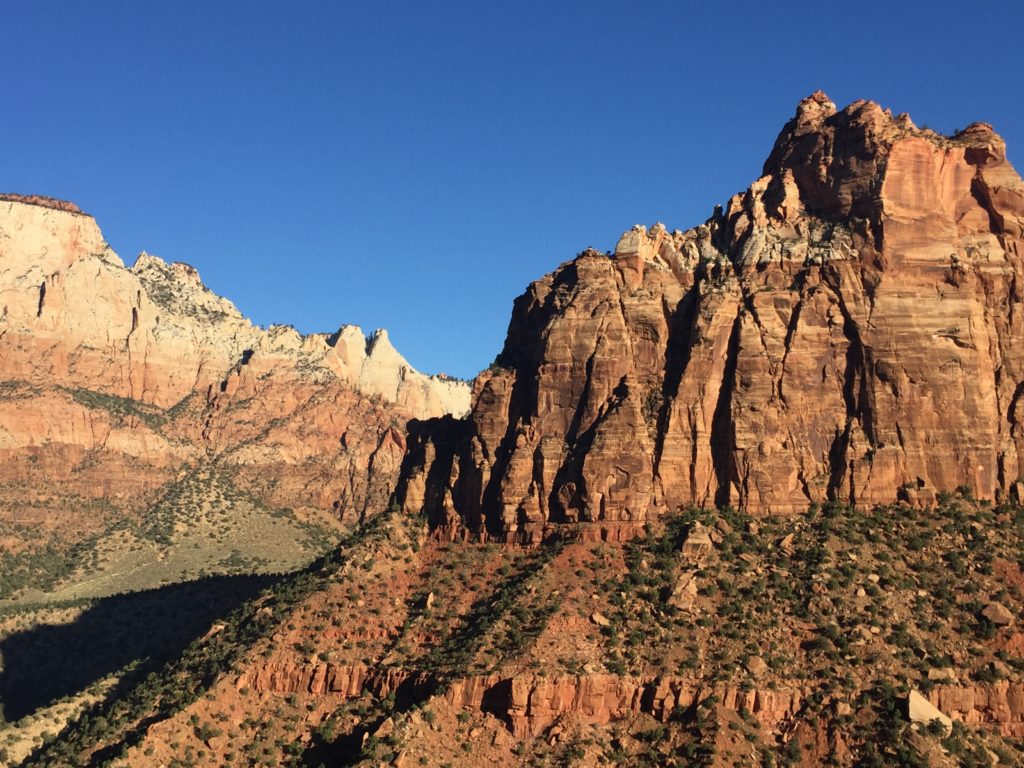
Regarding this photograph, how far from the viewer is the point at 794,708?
82.3 metres

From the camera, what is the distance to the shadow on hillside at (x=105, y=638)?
456 ft

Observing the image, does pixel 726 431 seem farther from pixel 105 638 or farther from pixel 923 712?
pixel 105 638

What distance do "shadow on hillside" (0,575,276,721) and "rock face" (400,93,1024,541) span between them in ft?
155

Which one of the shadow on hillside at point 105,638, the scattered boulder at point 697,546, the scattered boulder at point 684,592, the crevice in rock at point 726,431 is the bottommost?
the shadow on hillside at point 105,638

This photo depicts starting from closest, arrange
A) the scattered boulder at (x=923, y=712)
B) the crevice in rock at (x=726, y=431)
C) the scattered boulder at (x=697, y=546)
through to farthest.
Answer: the scattered boulder at (x=923, y=712) < the scattered boulder at (x=697, y=546) < the crevice in rock at (x=726, y=431)

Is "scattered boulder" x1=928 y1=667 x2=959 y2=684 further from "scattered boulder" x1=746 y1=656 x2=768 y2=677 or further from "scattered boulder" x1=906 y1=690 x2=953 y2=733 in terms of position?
"scattered boulder" x1=746 y1=656 x2=768 y2=677

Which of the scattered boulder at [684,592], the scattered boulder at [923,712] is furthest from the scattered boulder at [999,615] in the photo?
the scattered boulder at [684,592]

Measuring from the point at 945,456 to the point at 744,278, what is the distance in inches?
819

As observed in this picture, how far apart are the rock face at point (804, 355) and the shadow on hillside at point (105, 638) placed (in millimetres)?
47312

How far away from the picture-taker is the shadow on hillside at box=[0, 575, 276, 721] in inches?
5472

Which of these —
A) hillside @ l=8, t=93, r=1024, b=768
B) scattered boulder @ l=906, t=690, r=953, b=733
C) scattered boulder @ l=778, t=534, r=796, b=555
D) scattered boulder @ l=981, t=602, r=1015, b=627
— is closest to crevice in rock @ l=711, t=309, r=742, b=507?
hillside @ l=8, t=93, r=1024, b=768

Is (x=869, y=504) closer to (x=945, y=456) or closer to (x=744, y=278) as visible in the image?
(x=945, y=456)

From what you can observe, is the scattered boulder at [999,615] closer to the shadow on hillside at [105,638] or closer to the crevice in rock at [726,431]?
the crevice in rock at [726,431]

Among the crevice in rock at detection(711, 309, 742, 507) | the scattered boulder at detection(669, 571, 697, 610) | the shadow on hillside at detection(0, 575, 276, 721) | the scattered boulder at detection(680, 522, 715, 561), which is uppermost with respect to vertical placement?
the crevice in rock at detection(711, 309, 742, 507)
